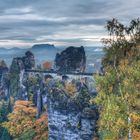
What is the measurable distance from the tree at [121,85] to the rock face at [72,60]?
52094mm

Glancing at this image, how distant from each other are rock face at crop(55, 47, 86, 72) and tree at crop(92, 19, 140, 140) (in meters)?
52.1

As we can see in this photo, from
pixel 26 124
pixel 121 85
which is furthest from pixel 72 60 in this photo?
pixel 121 85

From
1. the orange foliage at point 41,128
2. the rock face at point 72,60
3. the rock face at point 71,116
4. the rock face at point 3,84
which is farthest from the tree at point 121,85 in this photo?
the rock face at point 3,84

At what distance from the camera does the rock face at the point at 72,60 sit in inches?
3408

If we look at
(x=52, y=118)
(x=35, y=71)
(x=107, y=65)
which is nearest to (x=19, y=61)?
(x=35, y=71)

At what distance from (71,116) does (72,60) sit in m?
40.8

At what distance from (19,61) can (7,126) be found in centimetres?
2459

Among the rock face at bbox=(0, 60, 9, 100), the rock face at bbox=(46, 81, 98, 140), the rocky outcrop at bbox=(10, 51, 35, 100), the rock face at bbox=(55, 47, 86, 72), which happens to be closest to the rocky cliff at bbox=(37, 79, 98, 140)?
the rock face at bbox=(46, 81, 98, 140)

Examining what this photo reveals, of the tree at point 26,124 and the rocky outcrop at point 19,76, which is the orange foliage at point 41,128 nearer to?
the tree at point 26,124

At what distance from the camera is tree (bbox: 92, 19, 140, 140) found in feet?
96.0

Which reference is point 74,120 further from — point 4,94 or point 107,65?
point 4,94

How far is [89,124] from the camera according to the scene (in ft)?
Answer: 146

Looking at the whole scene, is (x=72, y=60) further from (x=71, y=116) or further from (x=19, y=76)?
(x=71, y=116)

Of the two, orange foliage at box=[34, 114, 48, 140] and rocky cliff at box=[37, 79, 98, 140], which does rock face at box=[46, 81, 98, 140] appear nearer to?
rocky cliff at box=[37, 79, 98, 140]
